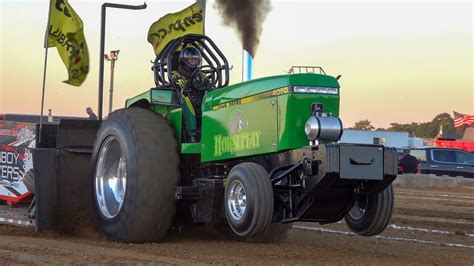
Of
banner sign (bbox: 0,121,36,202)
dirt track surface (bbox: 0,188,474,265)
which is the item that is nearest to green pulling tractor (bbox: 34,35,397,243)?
dirt track surface (bbox: 0,188,474,265)

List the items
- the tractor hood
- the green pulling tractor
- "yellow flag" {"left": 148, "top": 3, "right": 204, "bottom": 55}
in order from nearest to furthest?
the green pulling tractor
the tractor hood
"yellow flag" {"left": 148, "top": 3, "right": 204, "bottom": 55}

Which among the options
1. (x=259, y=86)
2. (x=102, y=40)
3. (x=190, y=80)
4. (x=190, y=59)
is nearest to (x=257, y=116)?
(x=259, y=86)

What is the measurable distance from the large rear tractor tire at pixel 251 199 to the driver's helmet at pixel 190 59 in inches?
81.2

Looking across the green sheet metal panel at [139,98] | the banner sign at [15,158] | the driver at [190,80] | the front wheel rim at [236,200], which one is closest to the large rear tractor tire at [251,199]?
the front wheel rim at [236,200]

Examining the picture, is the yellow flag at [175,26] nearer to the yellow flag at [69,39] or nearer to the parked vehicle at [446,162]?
the yellow flag at [69,39]

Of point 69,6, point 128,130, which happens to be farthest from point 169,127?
point 69,6

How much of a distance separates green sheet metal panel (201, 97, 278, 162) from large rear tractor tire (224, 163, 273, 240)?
1.47 ft

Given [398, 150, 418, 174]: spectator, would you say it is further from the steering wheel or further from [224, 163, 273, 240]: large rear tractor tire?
[224, 163, 273, 240]: large rear tractor tire

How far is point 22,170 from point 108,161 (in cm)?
203

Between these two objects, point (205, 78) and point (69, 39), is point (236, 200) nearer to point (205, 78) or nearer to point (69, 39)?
point (205, 78)

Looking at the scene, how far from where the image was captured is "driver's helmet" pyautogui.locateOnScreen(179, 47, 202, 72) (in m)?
8.35

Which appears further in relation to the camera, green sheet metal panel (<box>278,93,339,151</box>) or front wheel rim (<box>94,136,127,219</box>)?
front wheel rim (<box>94,136,127,219</box>)

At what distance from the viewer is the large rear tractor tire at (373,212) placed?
6.83m

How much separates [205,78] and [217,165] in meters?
1.23
